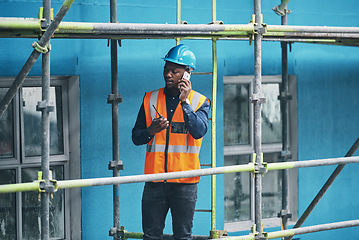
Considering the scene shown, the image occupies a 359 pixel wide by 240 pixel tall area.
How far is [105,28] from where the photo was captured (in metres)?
4.81

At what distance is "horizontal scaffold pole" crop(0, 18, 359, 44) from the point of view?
4586 millimetres

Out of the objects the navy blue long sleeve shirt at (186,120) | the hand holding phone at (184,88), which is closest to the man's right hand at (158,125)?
the navy blue long sleeve shirt at (186,120)

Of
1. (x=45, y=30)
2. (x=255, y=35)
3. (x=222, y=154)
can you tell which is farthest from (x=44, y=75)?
(x=222, y=154)

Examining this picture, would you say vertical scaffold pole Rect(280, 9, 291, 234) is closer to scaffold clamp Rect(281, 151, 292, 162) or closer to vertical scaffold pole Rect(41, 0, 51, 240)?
scaffold clamp Rect(281, 151, 292, 162)

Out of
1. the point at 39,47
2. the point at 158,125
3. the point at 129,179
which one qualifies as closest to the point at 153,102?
the point at 158,125

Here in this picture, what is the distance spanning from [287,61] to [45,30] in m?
3.22

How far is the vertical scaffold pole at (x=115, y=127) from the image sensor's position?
5.94m

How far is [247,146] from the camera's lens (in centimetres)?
725

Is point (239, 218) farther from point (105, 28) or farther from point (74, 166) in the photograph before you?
point (105, 28)

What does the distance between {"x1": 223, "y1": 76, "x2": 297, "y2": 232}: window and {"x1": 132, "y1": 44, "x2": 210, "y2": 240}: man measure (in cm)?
163

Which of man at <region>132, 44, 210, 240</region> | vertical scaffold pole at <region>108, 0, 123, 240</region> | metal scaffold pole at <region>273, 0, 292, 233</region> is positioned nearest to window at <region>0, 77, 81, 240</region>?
vertical scaffold pole at <region>108, 0, 123, 240</region>

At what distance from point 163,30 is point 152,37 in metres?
0.35

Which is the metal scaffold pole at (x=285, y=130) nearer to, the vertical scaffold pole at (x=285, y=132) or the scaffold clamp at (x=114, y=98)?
the vertical scaffold pole at (x=285, y=132)

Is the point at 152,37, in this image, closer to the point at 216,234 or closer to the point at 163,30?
the point at 163,30
